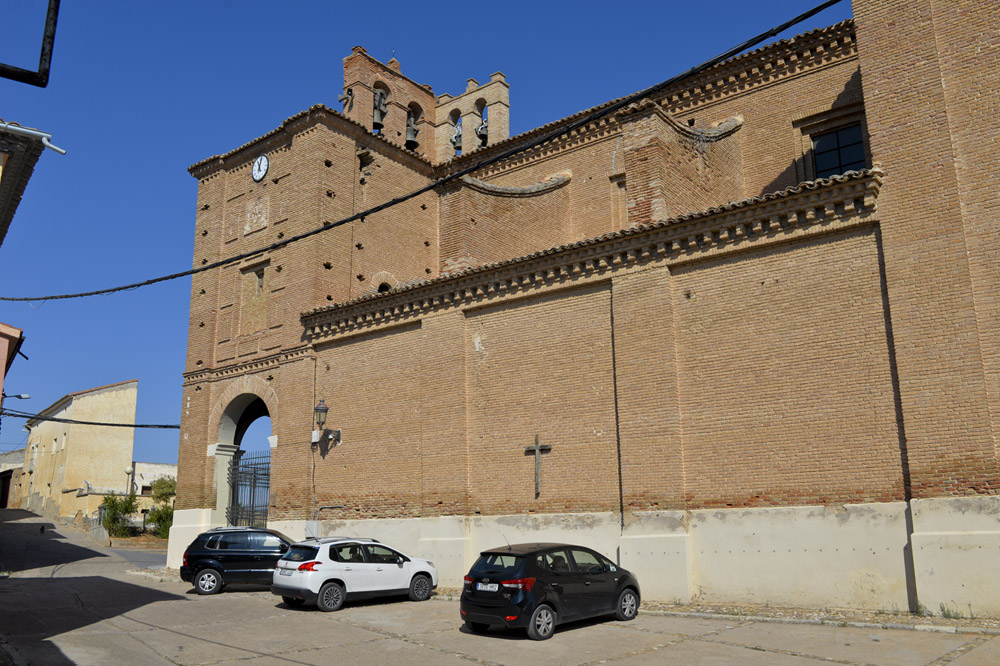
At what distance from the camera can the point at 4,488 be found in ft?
173

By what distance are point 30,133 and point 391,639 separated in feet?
27.5

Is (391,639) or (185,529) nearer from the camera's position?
(391,639)

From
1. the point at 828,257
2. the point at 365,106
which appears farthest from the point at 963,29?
the point at 365,106

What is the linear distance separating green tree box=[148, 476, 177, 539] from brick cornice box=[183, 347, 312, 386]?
708 centimetres

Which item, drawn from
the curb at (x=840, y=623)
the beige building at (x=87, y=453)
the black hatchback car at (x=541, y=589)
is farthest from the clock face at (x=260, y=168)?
the beige building at (x=87, y=453)

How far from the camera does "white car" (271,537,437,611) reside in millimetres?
13414

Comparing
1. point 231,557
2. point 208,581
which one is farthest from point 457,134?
point 208,581

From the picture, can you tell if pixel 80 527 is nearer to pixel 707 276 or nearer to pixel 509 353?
pixel 509 353

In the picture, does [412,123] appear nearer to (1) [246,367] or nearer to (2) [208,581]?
(1) [246,367]

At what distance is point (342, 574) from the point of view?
13.7 m

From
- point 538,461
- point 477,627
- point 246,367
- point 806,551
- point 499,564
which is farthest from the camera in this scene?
point 246,367

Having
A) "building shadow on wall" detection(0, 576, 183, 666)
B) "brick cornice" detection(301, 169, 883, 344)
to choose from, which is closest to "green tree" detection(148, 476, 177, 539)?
"building shadow on wall" detection(0, 576, 183, 666)

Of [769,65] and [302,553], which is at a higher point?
[769,65]

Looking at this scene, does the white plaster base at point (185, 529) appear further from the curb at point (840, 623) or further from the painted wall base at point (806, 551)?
the curb at point (840, 623)
